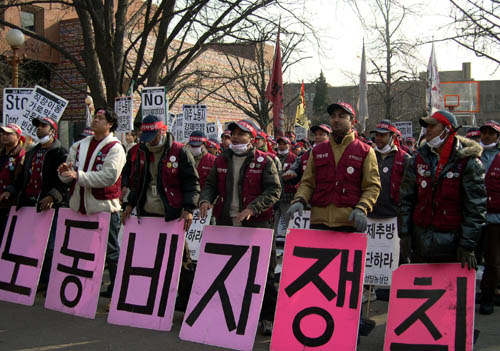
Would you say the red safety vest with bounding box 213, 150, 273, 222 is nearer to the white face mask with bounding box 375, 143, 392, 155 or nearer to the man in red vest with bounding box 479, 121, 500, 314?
the white face mask with bounding box 375, 143, 392, 155

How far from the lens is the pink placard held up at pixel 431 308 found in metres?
4.30

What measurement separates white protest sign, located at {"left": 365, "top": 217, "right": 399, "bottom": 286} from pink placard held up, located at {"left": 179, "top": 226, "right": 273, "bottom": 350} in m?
2.18

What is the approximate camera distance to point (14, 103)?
9102mm

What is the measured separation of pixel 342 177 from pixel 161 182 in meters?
2.15

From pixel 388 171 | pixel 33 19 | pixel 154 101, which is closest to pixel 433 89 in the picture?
pixel 388 171

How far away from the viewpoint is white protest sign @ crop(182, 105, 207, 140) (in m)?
12.3

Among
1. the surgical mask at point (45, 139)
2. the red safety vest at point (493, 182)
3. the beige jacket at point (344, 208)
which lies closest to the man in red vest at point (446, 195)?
the beige jacket at point (344, 208)

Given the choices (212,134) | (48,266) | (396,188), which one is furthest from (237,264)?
(212,134)

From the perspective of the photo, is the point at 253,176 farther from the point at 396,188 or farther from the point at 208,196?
the point at 396,188

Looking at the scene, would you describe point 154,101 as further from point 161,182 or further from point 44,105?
point 161,182

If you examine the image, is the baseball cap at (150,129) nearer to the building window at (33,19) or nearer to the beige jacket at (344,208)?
the beige jacket at (344,208)

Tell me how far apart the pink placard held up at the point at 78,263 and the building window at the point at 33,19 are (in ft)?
64.7

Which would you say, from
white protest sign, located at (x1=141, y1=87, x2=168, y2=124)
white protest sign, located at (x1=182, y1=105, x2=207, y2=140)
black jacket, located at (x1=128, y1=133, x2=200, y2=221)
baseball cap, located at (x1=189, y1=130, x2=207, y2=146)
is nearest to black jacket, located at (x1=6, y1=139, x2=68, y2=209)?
black jacket, located at (x1=128, y1=133, x2=200, y2=221)

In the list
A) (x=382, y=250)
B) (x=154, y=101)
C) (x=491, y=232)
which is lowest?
(x=382, y=250)
